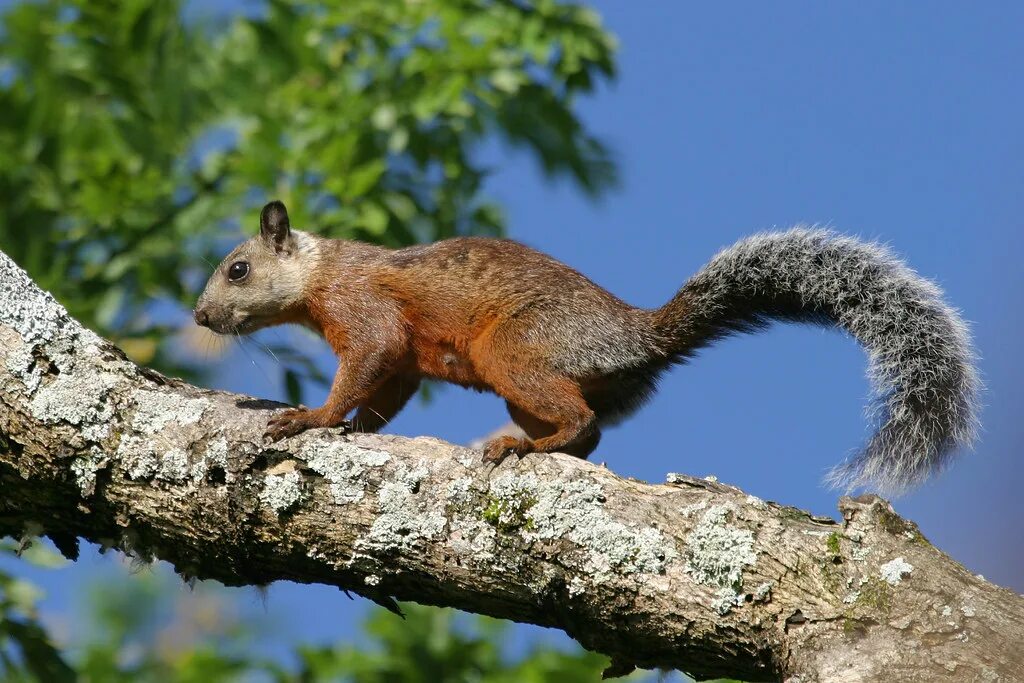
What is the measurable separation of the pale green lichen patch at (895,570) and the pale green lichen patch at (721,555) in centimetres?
28

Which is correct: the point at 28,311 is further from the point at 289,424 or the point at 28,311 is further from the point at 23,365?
the point at 289,424

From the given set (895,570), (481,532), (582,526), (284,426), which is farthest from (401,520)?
(895,570)

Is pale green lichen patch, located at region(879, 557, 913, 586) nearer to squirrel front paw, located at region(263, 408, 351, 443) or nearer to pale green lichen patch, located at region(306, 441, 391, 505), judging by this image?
pale green lichen patch, located at region(306, 441, 391, 505)

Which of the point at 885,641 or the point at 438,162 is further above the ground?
the point at 438,162

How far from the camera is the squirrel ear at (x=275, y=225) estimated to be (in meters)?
5.03

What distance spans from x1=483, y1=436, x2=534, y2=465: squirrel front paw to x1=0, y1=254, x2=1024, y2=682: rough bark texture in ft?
0.24

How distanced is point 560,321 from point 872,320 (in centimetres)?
114

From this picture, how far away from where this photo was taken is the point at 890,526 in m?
2.67

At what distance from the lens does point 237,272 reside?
4957 mm

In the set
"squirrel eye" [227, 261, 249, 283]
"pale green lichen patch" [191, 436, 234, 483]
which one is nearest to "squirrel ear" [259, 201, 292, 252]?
"squirrel eye" [227, 261, 249, 283]

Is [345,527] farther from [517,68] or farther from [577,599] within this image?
[517,68]

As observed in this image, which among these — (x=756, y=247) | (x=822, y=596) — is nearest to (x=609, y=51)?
(x=756, y=247)

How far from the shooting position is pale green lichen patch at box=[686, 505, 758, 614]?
264cm

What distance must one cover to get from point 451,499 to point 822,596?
37.1 inches
